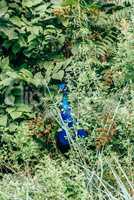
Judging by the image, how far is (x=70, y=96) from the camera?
409 centimetres

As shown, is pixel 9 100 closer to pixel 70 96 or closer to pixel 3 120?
pixel 3 120

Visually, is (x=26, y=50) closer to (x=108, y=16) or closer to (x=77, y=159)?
(x=108, y=16)

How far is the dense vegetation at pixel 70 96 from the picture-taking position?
356cm

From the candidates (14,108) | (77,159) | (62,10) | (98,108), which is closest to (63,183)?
(77,159)

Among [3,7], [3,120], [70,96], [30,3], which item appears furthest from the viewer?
[30,3]

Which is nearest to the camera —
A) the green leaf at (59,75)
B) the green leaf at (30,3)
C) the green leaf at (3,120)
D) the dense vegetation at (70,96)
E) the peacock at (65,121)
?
the dense vegetation at (70,96)

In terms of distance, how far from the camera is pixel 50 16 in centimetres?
499

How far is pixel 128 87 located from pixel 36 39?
1109mm

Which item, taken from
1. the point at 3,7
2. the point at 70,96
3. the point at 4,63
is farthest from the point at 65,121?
the point at 3,7

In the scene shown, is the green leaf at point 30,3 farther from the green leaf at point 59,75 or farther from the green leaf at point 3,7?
the green leaf at point 59,75

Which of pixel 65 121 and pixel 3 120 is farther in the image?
pixel 3 120

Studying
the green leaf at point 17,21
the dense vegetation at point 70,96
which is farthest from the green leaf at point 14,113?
the green leaf at point 17,21

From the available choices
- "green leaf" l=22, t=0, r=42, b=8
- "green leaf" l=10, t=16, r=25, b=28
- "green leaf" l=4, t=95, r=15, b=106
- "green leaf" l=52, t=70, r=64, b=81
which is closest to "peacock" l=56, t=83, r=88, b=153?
"green leaf" l=52, t=70, r=64, b=81

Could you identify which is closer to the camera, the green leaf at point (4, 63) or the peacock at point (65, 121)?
the peacock at point (65, 121)
